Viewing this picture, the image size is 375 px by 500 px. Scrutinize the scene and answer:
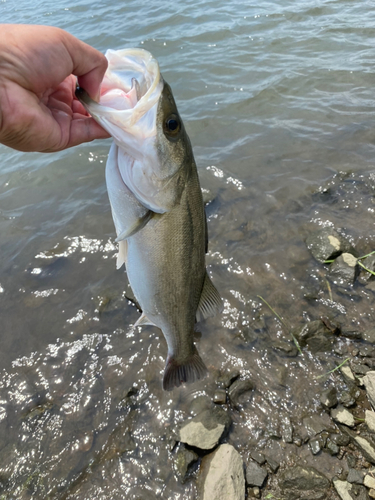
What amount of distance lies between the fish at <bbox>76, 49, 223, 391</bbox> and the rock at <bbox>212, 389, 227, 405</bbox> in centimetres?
128

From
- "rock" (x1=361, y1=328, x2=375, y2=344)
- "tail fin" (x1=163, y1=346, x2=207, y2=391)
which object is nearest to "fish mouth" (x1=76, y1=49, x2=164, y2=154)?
"tail fin" (x1=163, y1=346, x2=207, y2=391)

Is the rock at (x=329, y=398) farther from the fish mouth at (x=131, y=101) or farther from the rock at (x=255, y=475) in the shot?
the fish mouth at (x=131, y=101)

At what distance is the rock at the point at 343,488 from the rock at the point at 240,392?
998mm

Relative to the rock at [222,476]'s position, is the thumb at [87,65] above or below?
above

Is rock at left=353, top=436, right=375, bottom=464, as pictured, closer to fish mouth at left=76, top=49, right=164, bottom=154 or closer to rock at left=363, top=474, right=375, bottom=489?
rock at left=363, top=474, right=375, bottom=489

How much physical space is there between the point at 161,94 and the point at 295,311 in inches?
128

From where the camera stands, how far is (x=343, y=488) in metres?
2.67

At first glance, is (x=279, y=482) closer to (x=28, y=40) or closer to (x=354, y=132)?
(x=28, y=40)

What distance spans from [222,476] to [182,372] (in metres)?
0.97

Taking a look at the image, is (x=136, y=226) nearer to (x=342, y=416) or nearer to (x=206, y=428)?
(x=206, y=428)

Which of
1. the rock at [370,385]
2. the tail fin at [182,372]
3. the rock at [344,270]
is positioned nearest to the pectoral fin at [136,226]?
the tail fin at [182,372]

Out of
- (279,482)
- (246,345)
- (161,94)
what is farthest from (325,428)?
(161,94)

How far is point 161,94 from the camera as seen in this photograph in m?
1.77

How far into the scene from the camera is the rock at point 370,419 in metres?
2.95
